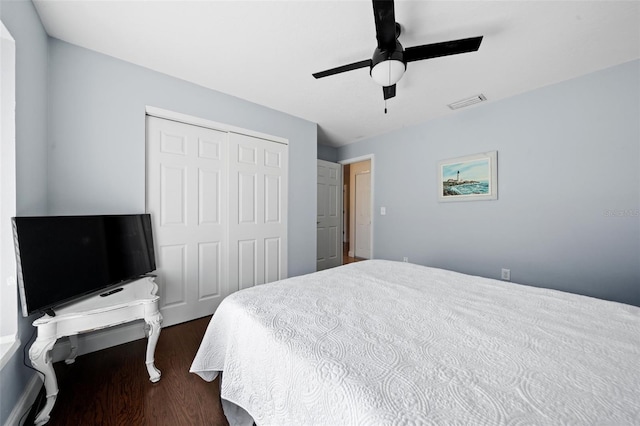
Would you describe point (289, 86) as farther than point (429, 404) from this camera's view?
Yes

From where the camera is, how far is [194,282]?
2.52 metres

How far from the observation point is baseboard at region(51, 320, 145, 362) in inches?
72.1

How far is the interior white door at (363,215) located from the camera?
554 cm

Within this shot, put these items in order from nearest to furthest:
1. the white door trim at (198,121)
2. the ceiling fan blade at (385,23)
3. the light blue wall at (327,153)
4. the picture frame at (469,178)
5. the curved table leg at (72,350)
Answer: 1. the ceiling fan blade at (385,23)
2. the curved table leg at (72,350)
3. the white door trim at (198,121)
4. the picture frame at (469,178)
5. the light blue wall at (327,153)

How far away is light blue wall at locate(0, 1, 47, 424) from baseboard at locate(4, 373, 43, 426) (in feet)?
0.10

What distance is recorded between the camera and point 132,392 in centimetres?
152

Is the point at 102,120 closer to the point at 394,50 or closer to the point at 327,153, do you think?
the point at 394,50

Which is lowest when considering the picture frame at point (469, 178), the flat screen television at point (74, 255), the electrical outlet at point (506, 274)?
the electrical outlet at point (506, 274)

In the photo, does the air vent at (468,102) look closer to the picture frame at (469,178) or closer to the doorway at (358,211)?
the picture frame at (469,178)

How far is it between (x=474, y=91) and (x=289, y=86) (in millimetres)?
2020

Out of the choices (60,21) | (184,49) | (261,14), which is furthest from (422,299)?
(60,21)

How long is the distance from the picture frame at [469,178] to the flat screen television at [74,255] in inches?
139

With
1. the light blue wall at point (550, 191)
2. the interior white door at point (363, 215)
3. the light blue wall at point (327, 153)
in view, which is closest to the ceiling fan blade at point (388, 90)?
the light blue wall at point (550, 191)

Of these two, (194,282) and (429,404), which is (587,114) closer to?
(429,404)
